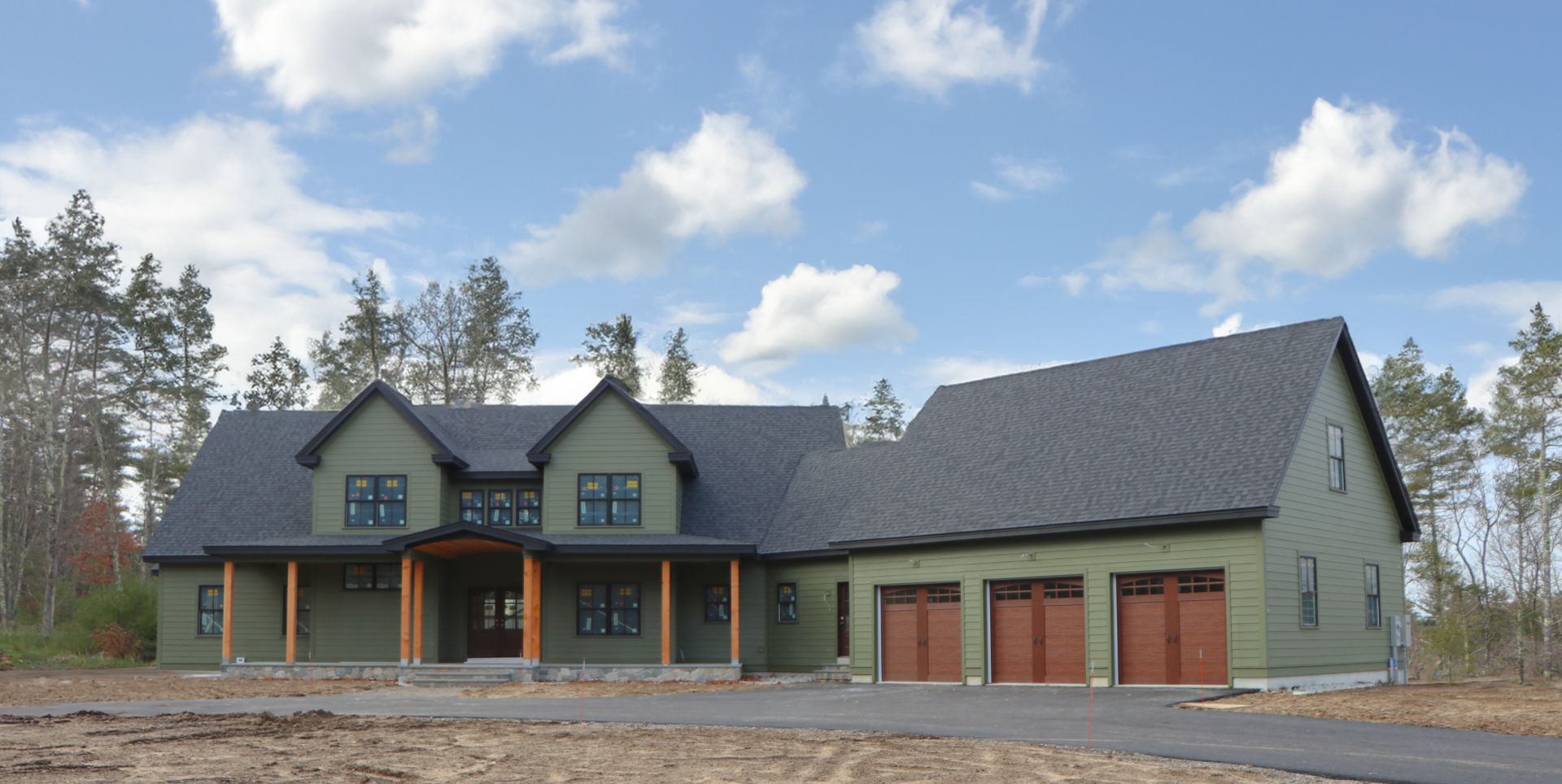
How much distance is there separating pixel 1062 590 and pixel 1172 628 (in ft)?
7.62

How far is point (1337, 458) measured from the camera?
22891mm

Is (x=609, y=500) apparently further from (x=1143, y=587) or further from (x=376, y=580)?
(x=1143, y=587)

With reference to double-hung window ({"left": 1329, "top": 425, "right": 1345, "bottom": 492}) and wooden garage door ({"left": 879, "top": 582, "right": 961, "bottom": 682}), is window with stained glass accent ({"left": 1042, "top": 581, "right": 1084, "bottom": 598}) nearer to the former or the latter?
wooden garage door ({"left": 879, "top": 582, "right": 961, "bottom": 682})

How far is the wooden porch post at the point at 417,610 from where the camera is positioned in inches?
1057

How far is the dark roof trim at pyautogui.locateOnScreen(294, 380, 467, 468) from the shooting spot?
28984 millimetres

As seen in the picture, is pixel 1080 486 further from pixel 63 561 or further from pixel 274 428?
pixel 63 561

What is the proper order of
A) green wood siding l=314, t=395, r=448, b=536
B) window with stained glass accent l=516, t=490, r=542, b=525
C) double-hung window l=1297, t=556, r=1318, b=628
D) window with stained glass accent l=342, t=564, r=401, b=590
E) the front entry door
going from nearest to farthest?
double-hung window l=1297, t=556, r=1318, b=628 < window with stained glass accent l=342, t=564, r=401, b=590 < green wood siding l=314, t=395, r=448, b=536 < the front entry door < window with stained glass accent l=516, t=490, r=542, b=525

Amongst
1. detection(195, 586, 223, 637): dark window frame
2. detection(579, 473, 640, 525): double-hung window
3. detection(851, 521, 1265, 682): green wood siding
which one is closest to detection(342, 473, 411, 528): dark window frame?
detection(195, 586, 223, 637): dark window frame

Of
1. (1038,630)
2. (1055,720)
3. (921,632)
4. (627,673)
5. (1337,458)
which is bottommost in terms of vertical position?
(627,673)

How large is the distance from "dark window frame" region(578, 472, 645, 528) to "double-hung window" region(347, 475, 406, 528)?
4206 mm

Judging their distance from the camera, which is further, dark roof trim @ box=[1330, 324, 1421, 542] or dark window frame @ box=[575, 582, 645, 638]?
dark window frame @ box=[575, 582, 645, 638]

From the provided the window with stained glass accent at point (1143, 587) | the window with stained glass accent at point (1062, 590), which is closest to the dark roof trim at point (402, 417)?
the window with stained glass accent at point (1062, 590)

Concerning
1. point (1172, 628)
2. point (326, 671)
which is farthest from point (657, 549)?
point (1172, 628)

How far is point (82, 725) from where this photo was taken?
1533 centimetres
